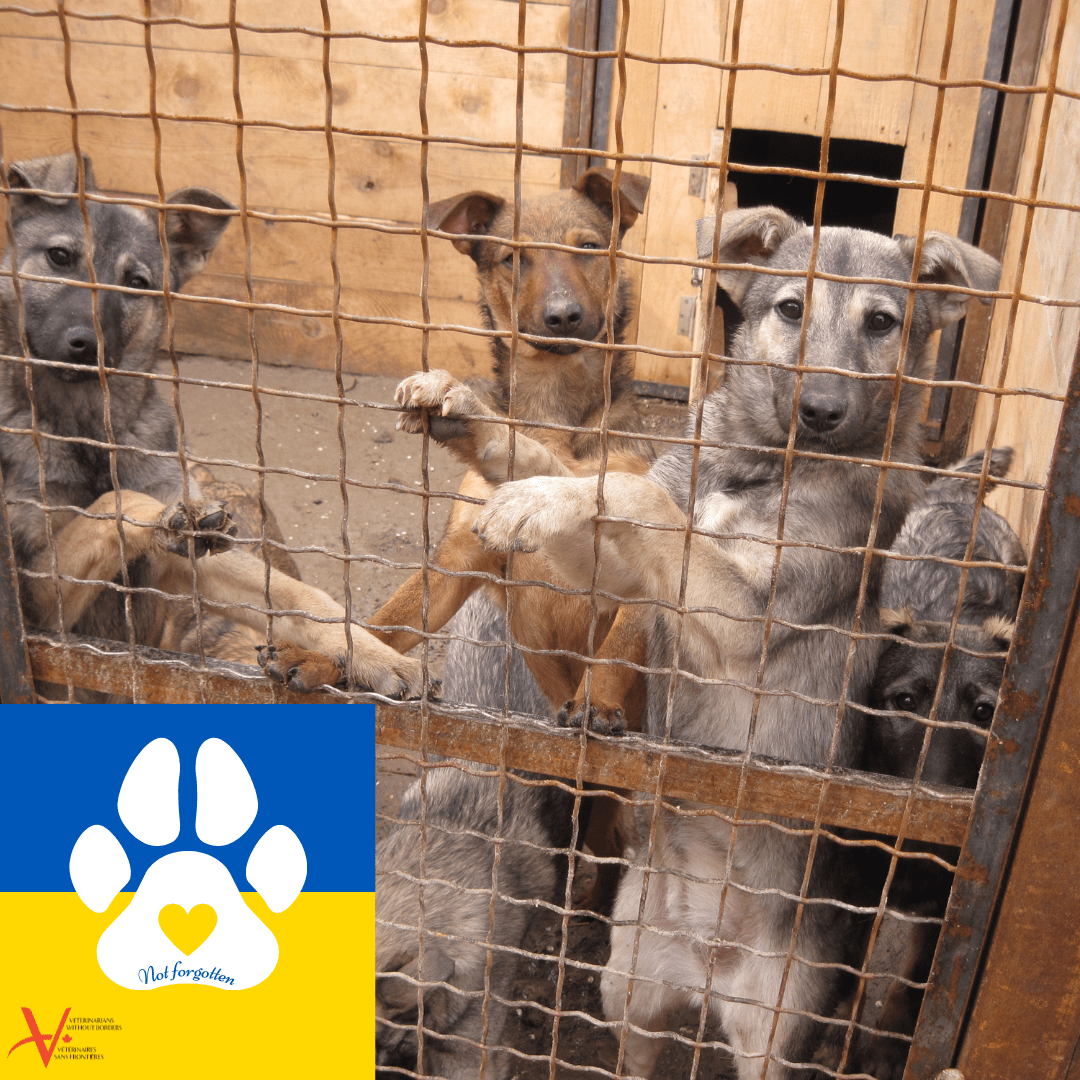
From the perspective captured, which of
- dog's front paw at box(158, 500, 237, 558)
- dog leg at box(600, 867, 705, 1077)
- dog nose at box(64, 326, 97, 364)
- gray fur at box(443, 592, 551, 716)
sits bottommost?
dog leg at box(600, 867, 705, 1077)

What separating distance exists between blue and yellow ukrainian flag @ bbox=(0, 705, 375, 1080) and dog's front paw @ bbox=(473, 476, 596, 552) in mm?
505

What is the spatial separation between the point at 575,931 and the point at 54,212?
3.04 meters

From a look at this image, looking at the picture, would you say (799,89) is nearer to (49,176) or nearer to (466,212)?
(466,212)

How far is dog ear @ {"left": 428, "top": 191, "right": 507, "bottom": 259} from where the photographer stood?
378 centimetres

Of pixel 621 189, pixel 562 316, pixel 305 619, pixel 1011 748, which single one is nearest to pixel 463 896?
pixel 305 619

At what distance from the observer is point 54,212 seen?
3188 millimetres

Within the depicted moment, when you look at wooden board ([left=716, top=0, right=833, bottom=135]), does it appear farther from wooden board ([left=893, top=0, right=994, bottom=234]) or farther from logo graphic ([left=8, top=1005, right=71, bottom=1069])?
logo graphic ([left=8, top=1005, right=71, bottom=1069])

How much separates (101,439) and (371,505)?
2.72 meters

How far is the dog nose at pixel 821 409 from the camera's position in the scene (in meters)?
2.46

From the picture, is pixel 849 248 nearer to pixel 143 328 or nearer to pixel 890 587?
pixel 890 587

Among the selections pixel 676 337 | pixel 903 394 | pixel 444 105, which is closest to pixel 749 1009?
pixel 903 394

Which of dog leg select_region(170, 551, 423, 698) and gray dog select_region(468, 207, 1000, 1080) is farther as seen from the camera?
dog leg select_region(170, 551, 423, 698)

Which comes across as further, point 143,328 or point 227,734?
point 143,328

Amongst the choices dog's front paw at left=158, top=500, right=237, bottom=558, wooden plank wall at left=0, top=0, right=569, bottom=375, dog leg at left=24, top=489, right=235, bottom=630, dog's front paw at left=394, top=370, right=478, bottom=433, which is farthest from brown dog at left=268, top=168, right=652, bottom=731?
wooden plank wall at left=0, top=0, right=569, bottom=375
